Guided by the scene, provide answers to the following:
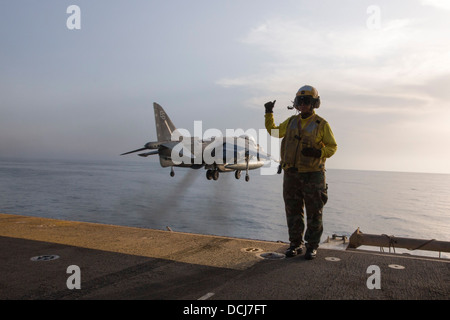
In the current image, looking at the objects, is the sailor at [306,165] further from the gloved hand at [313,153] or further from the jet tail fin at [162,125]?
the jet tail fin at [162,125]

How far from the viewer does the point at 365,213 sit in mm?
100375

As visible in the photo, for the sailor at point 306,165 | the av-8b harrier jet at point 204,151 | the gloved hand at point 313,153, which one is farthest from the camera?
the av-8b harrier jet at point 204,151

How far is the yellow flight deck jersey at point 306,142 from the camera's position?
19.0ft

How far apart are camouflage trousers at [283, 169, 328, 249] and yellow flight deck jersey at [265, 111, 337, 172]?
16 cm

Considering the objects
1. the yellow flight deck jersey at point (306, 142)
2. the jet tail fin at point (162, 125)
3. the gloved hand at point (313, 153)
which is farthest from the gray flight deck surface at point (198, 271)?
the jet tail fin at point (162, 125)

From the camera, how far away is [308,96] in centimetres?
598

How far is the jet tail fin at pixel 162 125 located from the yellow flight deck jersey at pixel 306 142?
1131 inches

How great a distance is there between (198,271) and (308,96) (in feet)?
11.6

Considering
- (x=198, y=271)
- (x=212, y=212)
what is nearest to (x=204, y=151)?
(x=198, y=271)

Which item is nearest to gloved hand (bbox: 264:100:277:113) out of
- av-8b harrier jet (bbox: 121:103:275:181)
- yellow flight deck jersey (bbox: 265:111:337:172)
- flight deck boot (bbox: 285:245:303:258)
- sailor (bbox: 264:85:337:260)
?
sailor (bbox: 264:85:337:260)

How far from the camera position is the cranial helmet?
5988 millimetres

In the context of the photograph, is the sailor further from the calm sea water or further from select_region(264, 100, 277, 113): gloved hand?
the calm sea water

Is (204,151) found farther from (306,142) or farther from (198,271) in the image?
(198,271)
